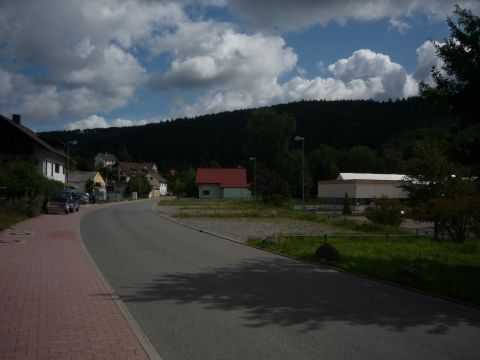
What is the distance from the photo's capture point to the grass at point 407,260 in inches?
422

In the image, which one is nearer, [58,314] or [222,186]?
[58,314]

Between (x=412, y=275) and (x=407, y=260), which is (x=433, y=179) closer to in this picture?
(x=407, y=260)

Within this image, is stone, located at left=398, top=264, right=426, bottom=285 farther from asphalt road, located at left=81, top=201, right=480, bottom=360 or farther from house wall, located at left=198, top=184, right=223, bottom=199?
house wall, located at left=198, top=184, right=223, bottom=199

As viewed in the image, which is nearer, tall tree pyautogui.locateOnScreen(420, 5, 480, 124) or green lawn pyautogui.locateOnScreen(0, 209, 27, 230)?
tall tree pyautogui.locateOnScreen(420, 5, 480, 124)

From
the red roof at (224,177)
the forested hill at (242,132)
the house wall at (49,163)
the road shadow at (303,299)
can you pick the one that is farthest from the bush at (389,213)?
the forested hill at (242,132)

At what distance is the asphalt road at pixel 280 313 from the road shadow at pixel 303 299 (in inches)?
0.6

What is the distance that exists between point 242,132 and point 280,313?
→ 133m

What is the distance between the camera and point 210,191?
320 ft

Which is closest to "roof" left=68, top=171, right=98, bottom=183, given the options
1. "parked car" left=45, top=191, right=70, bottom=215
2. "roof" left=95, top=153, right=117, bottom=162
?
"parked car" left=45, top=191, right=70, bottom=215

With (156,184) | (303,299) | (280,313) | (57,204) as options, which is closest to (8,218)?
(57,204)

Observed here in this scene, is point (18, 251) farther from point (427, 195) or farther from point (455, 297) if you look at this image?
point (427, 195)

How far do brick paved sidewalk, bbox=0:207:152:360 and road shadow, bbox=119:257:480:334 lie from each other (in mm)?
1022

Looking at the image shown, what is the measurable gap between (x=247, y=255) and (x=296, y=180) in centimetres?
6606

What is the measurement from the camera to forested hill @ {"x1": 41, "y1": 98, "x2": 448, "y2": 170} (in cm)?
14162
